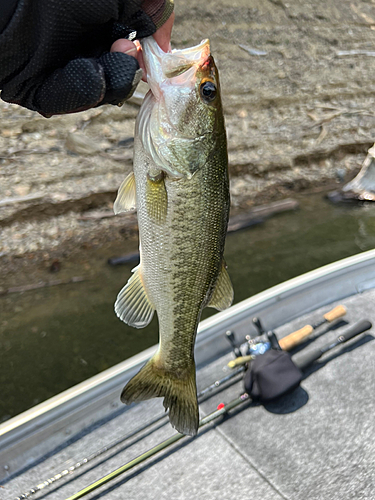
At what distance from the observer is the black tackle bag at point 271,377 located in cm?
236

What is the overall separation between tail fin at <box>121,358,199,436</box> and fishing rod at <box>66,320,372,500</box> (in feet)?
2.04

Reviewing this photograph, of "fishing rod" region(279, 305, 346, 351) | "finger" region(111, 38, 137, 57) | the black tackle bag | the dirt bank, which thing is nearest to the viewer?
"finger" region(111, 38, 137, 57)

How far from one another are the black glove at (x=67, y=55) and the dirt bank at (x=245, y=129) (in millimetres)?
4360

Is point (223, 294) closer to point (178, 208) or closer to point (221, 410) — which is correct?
point (178, 208)

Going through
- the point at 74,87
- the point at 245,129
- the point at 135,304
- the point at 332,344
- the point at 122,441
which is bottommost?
the point at 245,129

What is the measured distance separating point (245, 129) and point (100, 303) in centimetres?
407

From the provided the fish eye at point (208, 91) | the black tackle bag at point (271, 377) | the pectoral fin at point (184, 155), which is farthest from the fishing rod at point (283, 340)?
the fish eye at point (208, 91)

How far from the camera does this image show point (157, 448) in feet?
7.16

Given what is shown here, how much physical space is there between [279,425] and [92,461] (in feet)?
3.19

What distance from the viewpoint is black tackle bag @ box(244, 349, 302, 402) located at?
236 centimetres

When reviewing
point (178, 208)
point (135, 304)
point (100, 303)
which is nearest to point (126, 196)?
point (178, 208)

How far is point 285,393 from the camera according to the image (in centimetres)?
238

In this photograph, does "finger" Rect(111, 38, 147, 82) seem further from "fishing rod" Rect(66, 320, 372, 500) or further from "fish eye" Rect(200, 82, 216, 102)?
"fishing rod" Rect(66, 320, 372, 500)

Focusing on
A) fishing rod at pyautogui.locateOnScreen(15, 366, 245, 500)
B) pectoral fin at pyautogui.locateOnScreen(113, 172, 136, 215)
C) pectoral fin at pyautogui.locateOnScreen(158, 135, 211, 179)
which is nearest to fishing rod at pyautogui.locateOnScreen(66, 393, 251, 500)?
fishing rod at pyautogui.locateOnScreen(15, 366, 245, 500)
